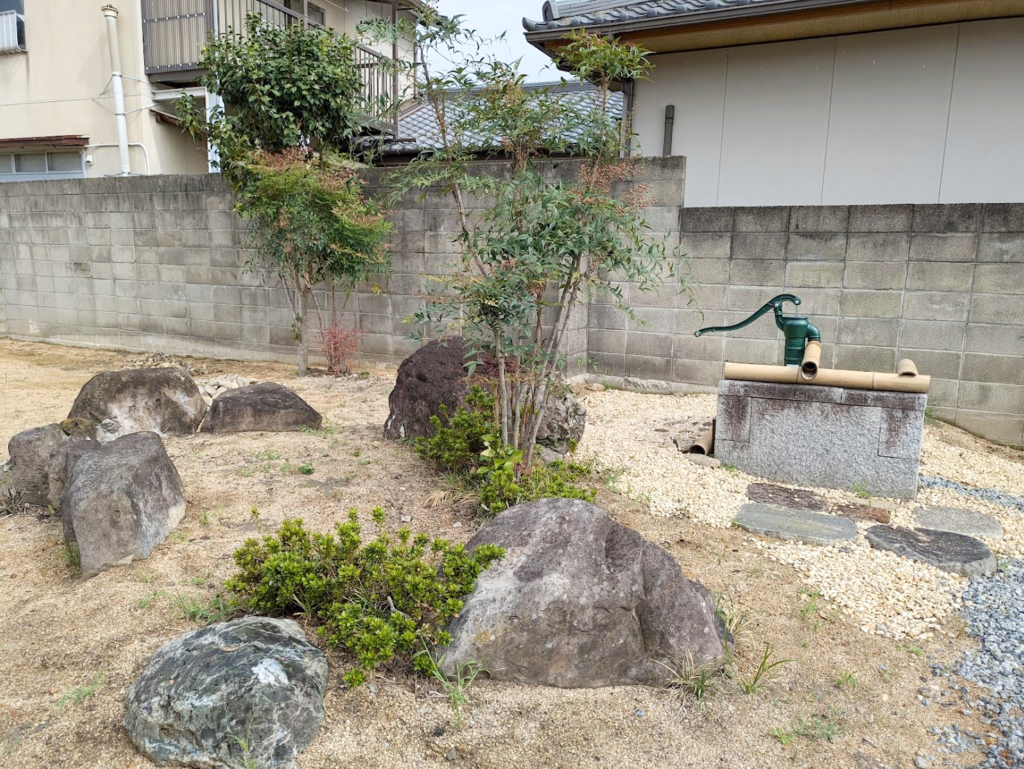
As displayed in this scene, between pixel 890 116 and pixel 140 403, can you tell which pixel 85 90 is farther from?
pixel 890 116

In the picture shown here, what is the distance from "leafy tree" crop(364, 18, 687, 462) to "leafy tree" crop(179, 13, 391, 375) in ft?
6.69

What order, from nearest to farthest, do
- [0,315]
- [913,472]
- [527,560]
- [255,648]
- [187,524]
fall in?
[255,648], [527,560], [187,524], [913,472], [0,315]

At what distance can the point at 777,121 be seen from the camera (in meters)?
6.44

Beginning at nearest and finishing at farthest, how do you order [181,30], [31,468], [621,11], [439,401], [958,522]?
[31,468] → [958,522] → [439,401] → [621,11] → [181,30]

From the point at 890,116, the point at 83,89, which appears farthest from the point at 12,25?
the point at 890,116

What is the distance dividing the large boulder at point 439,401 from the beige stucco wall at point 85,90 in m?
8.00

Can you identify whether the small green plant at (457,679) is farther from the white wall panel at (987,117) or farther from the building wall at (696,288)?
the white wall panel at (987,117)

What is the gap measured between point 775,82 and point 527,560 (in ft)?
19.1

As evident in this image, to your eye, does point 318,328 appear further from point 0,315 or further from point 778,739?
point 778,739

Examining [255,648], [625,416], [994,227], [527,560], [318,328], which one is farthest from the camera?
[318,328]

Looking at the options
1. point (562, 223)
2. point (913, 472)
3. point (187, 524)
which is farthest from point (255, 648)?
point (913, 472)

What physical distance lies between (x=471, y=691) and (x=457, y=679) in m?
0.05

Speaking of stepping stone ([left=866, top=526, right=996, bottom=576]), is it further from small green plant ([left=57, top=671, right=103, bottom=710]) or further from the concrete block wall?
small green plant ([left=57, top=671, right=103, bottom=710])

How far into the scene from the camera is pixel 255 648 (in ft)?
6.22
